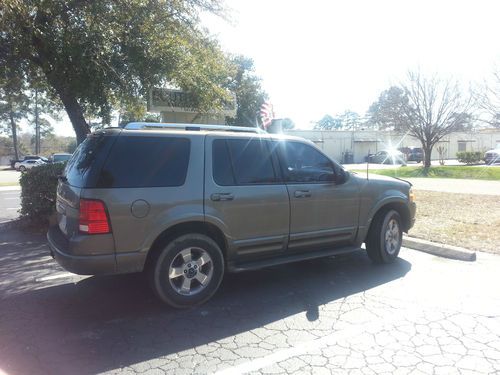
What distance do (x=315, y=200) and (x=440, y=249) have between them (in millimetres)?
2809

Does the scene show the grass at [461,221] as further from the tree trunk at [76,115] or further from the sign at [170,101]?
the tree trunk at [76,115]

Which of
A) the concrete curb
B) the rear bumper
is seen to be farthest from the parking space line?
the concrete curb

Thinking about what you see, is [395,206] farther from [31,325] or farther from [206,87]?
[206,87]

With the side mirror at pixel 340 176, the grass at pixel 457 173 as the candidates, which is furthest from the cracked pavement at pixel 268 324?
the grass at pixel 457 173

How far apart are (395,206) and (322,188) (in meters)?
1.54

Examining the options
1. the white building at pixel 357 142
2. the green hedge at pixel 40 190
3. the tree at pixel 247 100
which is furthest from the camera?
the white building at pixel 357 142

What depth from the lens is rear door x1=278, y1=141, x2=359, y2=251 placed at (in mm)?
5102

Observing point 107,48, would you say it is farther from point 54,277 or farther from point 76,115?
point 54,277

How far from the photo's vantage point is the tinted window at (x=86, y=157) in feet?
13.6

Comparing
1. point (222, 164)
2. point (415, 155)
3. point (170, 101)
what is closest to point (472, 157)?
point (415, 155)

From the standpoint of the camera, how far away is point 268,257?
16.4ft

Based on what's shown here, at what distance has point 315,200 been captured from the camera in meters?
5.21

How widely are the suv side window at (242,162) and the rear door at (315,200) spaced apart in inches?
10.1

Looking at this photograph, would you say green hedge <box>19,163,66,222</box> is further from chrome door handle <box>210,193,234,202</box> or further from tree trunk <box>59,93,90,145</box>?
chrome door handle <box>210,193,234,202</box>
